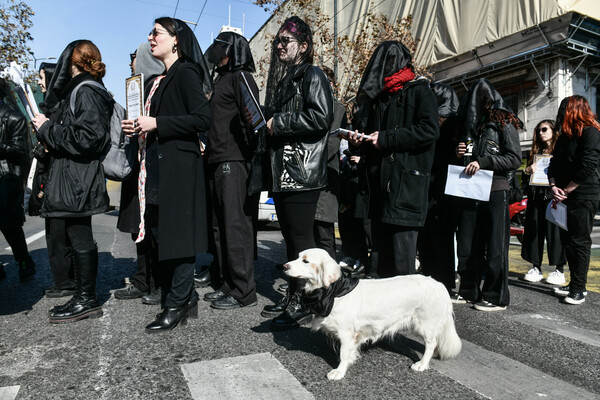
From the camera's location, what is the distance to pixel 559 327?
340cm

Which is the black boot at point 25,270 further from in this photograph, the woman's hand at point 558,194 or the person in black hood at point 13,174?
the woman's hand at point 558,194

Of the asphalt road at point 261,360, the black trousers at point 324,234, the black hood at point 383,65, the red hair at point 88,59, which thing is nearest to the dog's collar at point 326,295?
the asphalt road at point 261,360

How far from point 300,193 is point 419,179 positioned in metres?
0.88

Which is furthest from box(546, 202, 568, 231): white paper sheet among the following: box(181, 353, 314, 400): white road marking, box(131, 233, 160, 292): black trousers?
box(131, 233, 160, 292): black trousers

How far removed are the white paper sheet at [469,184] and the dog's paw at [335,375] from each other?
2051 millimetres

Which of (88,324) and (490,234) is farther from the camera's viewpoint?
(490,234)

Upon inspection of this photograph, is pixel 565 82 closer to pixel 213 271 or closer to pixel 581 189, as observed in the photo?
pixel 581 189

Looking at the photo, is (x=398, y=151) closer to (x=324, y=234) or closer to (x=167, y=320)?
(x=324, y=234)

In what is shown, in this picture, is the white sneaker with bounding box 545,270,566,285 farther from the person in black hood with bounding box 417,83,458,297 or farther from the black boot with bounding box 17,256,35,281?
the black boot with bounding box 17,256,35,281

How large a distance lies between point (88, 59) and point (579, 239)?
4.75 meters

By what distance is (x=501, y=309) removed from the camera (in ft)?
12.6

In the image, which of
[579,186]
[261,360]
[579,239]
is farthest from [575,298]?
[261,360]

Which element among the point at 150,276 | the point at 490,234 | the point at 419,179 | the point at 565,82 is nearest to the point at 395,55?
the point at 419,179

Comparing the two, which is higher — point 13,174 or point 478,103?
point 478,103
